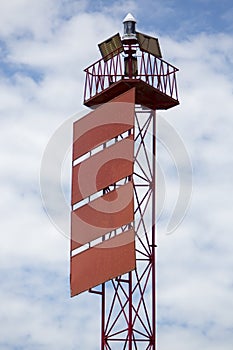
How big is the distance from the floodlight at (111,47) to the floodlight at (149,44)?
0.81m

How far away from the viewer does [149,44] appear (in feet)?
194

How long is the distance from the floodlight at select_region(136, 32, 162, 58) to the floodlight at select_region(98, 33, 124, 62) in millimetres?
814

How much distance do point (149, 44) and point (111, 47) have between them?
5.04 feet

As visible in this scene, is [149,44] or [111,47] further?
[111,47]

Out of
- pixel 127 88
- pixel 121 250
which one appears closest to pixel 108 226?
pixel 121 250

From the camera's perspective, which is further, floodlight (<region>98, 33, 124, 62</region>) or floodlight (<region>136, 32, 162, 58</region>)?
floodlight (<region>98, 33, 124, 62</region>)

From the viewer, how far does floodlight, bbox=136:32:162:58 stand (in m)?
58.8

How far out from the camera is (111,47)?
59250mm

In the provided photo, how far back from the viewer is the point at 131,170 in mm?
57125

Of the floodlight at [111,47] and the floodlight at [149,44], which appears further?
the floodlight at [111,47]

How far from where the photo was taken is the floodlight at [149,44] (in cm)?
5877

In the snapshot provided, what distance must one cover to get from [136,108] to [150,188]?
339 centimetres

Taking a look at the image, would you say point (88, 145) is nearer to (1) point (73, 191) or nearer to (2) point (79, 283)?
(1) point (73, 191)

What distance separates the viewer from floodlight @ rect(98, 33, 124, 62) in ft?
193
